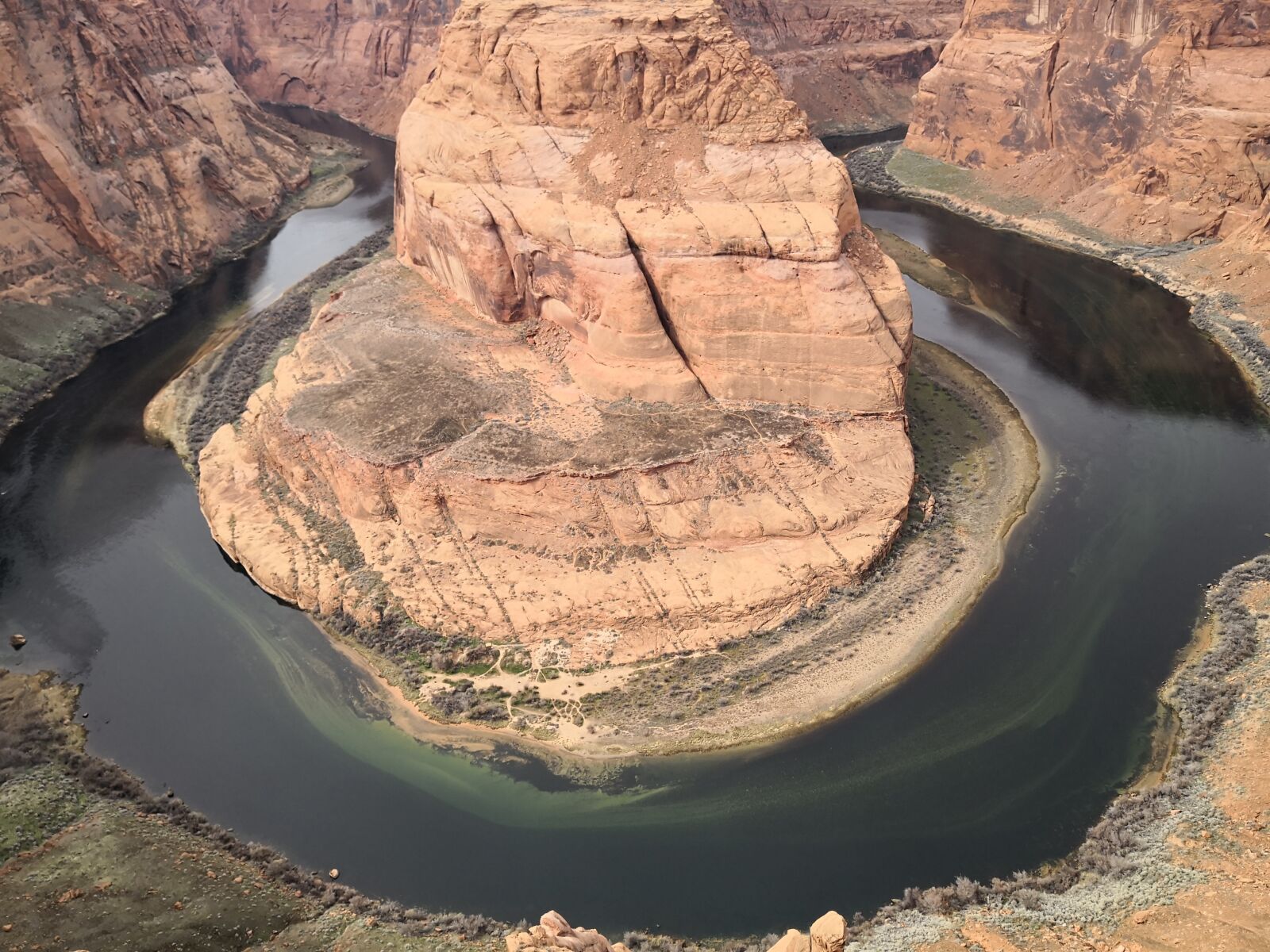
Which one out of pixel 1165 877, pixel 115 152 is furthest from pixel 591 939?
pixel 115 152

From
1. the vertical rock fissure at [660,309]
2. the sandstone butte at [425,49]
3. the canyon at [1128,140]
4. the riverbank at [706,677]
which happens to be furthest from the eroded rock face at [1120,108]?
the vertical rock fissure at [660,309]

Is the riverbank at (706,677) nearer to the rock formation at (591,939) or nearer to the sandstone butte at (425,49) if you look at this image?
the rock formation at (591,939)

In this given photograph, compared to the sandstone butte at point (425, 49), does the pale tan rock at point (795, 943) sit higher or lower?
lower

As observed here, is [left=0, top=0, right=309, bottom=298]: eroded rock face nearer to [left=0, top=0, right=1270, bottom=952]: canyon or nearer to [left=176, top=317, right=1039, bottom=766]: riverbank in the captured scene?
[left=0, top=0, right=1270, bottom=952]: canyon

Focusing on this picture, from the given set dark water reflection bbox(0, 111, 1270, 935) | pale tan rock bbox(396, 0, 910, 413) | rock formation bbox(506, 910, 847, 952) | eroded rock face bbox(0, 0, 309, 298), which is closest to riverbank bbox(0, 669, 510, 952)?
dark water reflection bbox(0, 111, 1270, 935)

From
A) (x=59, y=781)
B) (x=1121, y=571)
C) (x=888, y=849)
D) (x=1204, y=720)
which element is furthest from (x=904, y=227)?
(x=59, y=781)

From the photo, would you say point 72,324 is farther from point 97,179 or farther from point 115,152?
point 115,152
